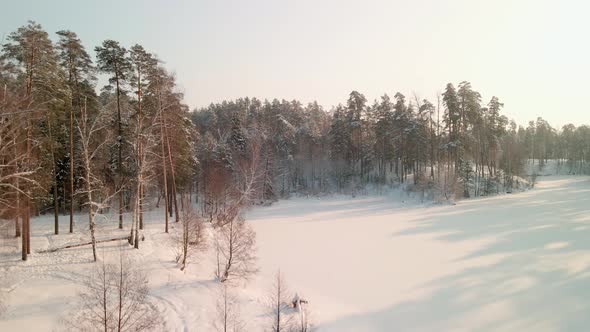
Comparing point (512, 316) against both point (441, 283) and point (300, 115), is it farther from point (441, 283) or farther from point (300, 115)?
point (300, 115)

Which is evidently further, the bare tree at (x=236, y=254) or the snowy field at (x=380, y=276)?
the bare tree at (x=236, y=254)

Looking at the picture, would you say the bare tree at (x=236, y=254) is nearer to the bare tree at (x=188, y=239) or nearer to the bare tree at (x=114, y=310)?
the bare tree at (x=188, y=239)

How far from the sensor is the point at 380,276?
17.8 metres

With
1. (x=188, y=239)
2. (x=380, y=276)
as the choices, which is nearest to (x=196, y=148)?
(x=188, y=239)

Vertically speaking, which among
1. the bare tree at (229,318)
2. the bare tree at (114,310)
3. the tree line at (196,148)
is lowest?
the bare tree at (229,318)

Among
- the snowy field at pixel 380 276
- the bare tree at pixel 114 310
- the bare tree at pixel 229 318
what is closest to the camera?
the bare tree at pixel 114 310

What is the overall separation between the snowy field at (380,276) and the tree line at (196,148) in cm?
194

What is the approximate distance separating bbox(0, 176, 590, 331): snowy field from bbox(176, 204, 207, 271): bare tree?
59 centimetres

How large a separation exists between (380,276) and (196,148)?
132ft

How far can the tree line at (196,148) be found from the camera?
1608 cm

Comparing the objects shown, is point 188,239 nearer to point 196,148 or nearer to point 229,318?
point 229,318

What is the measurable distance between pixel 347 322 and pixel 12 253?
16.6 metres

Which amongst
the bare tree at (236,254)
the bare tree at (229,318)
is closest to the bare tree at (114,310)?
the bare tree at (229,318)

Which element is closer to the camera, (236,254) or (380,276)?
(236,254)
